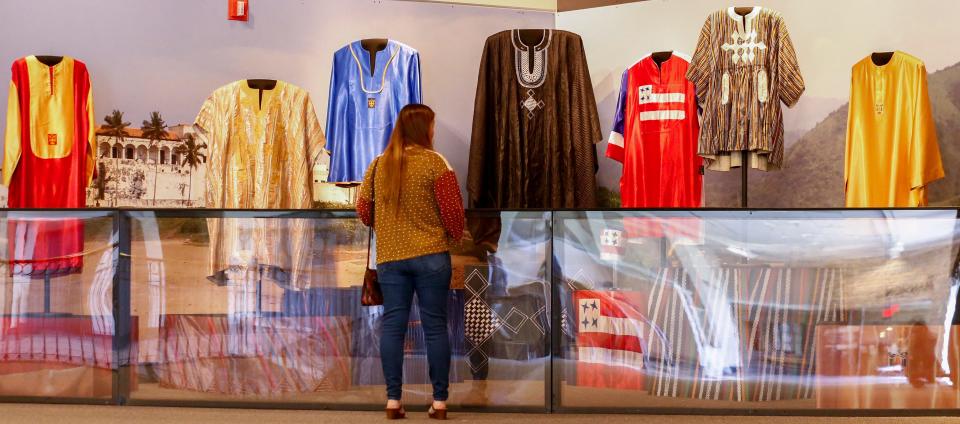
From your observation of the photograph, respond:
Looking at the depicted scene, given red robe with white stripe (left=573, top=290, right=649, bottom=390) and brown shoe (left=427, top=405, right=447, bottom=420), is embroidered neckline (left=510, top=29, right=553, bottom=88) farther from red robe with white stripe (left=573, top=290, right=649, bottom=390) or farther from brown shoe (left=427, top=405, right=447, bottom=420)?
brown shoe (left=427, top=405, right=447, bottom=420)

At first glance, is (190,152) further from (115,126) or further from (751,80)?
(751,80)

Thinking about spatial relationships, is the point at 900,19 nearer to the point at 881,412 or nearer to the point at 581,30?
the point at 581,30

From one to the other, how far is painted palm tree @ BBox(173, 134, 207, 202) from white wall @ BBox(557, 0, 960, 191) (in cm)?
253

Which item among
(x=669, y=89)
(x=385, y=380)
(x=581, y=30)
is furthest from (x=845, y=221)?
(x=581, y=30)

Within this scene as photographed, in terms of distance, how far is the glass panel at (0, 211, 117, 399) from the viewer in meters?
4.14

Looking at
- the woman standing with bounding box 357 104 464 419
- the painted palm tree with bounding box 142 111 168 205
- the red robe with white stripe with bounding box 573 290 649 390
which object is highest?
the painted palm tree with bounding box 142 111 168 205

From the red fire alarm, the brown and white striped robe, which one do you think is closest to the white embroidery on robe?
the brown and white striped robe

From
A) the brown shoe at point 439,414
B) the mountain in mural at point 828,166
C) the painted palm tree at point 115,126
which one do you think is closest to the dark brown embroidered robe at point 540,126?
the mountain in mural at point 828,166

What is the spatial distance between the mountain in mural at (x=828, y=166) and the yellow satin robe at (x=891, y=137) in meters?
0.36

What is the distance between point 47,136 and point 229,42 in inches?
49.9

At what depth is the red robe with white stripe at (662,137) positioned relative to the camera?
5.30 meters

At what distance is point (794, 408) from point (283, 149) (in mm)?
2990

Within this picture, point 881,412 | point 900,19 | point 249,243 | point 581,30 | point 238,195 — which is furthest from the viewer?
point 581,30

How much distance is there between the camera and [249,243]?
416 cm
